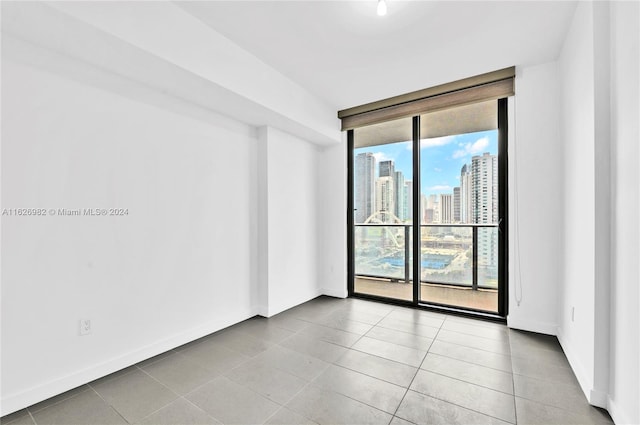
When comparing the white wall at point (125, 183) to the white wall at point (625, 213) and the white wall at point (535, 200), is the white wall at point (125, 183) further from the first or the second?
the white wall at point (625, 213)

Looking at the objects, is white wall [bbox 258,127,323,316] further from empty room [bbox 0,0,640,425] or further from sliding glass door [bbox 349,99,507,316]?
sliding glass door [bbox 349,99,507,316]

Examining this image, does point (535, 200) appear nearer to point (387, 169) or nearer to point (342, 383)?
point (387, 169)

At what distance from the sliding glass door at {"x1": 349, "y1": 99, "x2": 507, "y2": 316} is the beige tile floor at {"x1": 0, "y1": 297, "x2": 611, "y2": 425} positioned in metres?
0.90

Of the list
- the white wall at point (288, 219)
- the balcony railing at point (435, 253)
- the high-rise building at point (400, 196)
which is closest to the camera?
the white wall at point (288, 219)

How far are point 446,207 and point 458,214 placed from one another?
0.57 feet

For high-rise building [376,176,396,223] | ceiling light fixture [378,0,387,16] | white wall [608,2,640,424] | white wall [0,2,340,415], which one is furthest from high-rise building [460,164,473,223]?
ceiling light fixture [378,0,387,16]

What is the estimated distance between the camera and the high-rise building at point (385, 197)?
164 inches

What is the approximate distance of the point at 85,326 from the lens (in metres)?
2.05

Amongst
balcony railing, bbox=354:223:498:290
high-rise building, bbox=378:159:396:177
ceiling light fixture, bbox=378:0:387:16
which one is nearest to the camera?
ceiling light fixture, bbox=378:0:387:16

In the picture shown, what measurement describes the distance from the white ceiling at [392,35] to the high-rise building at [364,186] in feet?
4.34

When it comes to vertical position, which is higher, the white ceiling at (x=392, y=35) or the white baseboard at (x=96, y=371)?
the white ceiling at (x=392, y=35)

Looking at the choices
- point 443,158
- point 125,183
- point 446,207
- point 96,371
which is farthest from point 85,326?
point 443,158

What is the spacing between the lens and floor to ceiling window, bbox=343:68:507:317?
11.3 feet

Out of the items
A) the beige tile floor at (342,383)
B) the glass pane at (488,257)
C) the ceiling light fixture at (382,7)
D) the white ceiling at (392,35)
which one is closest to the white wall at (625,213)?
the beige tile floor at (342,383)
